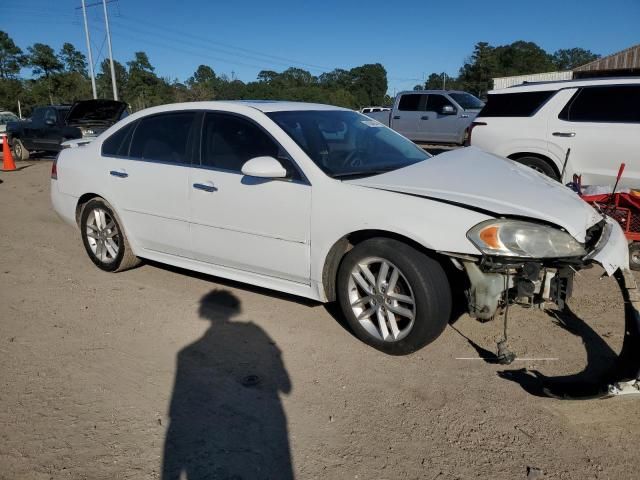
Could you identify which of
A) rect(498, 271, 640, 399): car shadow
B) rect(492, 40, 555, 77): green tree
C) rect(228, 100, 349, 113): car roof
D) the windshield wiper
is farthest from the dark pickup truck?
rect(492, 40, 555, 77): green tree

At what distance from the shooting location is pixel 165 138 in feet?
14.8

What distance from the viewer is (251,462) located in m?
2.45

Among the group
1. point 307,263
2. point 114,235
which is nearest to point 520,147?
point 307,263

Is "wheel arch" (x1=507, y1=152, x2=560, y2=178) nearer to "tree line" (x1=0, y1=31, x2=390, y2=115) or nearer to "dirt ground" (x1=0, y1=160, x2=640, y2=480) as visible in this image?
"dirt ground" (x1=0, y1=160, x2=640, y2=480)

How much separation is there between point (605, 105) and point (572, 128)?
0.47 m

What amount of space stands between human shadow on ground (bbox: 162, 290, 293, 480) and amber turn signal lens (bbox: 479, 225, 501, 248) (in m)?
1.48

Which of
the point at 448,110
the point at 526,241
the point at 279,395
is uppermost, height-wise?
the point at 448,110

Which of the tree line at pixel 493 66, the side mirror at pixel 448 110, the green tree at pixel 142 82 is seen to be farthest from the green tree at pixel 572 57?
the side mirror at pixel 448 110

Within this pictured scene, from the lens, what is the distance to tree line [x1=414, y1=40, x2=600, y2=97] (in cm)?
7025

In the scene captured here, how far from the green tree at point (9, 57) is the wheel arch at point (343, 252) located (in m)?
71.6

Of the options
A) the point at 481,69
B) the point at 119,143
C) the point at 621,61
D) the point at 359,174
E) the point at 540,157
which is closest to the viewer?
the point at 359,174

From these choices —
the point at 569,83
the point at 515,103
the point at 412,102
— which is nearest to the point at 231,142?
the point at 515,103

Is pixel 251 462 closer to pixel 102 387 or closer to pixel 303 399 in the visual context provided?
pixel 303 399

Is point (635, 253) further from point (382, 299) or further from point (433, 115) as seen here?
point (433, 115)
